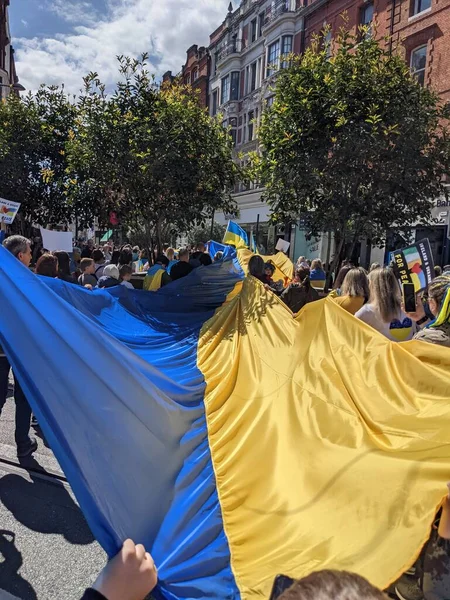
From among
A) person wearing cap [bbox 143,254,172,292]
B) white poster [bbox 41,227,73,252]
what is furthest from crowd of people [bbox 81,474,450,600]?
white poster [bbox 41,227,73,252]

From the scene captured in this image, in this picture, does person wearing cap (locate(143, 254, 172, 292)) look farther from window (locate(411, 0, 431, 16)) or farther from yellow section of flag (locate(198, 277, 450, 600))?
window (locate(411, 0, 431, 16))

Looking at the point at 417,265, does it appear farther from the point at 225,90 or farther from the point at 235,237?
the point at 225,90

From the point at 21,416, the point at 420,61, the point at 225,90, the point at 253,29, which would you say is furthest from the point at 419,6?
the point at 21,416

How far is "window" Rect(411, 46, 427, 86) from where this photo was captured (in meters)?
20.5

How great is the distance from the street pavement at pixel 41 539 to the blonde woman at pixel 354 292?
3557 mm

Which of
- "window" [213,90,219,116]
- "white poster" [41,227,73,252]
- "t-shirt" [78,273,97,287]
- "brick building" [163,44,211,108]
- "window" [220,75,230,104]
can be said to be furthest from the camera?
"brick building" [163,44,211,108]

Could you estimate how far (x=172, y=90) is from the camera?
36.7ft

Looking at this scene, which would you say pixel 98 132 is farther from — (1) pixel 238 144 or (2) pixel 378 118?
(1) pixel 238 144

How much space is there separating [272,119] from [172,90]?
2.52 meters

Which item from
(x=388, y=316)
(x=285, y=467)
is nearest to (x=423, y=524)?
(x=285, y=467)

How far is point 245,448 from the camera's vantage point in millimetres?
3293

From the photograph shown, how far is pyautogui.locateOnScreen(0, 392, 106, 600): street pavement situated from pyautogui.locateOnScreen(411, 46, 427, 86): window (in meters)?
22.4

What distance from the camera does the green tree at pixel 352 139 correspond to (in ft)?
34.6

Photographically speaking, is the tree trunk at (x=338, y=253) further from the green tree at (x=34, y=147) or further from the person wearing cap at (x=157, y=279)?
the green tree at (x=34, y=147)
